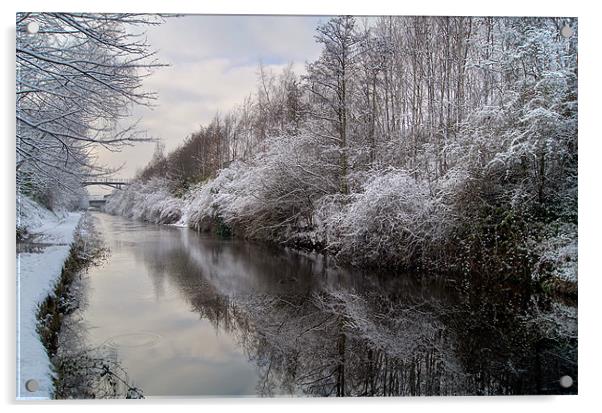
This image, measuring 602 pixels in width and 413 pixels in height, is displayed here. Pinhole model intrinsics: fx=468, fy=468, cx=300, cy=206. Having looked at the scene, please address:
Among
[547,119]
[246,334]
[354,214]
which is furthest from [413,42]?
[246,334]

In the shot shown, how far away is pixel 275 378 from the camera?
3.56m

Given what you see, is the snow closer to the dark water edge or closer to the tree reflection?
the dark water edge

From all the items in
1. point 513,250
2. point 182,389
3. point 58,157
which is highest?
point 58,157

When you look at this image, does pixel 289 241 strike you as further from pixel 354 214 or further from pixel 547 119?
pixel 547 119

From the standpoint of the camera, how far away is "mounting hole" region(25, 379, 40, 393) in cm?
340

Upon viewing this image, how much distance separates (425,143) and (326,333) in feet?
9.14

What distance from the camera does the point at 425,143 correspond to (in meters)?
5.87

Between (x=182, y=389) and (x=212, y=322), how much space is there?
1286 millimetres

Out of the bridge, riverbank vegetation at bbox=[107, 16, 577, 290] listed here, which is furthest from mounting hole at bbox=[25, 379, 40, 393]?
riverbank vegetation at bbox=[107, 16, 577, 290]

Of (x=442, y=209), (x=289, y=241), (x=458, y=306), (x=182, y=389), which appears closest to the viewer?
(x=182, y=389)

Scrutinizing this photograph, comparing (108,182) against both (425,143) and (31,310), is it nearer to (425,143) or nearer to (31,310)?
(31,310)

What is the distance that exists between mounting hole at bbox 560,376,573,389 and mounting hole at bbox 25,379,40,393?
12.8 feet
